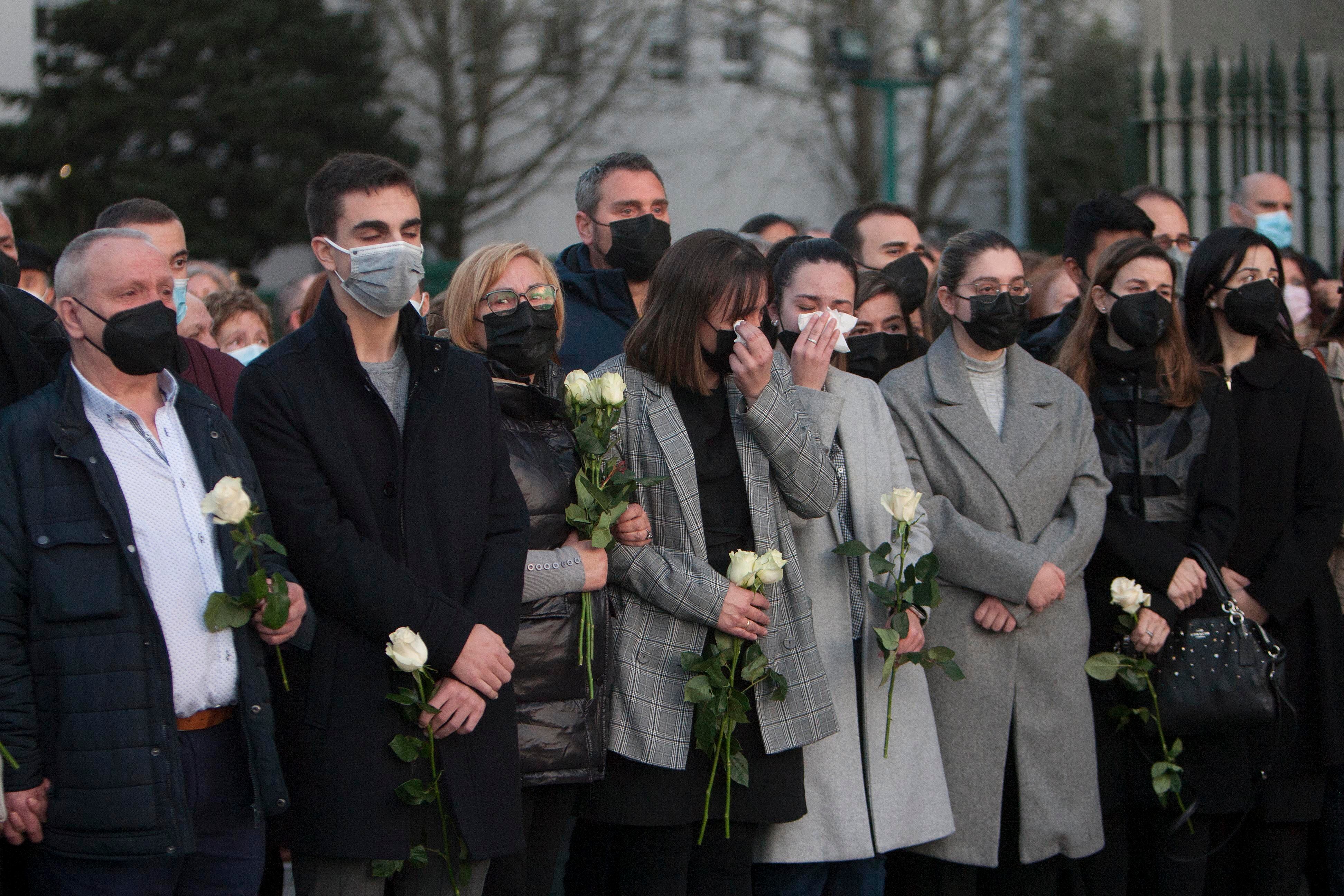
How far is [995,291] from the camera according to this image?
4895 mm

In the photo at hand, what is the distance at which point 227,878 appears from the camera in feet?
11.6

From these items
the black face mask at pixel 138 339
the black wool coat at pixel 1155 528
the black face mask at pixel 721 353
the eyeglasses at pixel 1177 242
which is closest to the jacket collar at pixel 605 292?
the black face mask at pixel 721 353

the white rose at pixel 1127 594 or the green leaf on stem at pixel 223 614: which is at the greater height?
the green leaf on stem at pixel 223 614

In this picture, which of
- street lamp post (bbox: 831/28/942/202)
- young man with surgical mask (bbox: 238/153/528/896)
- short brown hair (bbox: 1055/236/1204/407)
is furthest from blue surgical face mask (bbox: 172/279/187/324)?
street lamp post (bbox: 831/28/942/202)

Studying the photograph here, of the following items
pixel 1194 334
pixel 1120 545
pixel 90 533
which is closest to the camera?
pixel 90 533

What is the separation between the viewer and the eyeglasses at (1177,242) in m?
6.85

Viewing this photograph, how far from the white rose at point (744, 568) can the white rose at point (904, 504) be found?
19.6 inches

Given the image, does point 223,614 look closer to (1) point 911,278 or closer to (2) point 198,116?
(1) point 911,278

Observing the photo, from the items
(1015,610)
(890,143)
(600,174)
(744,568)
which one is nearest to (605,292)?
(600,174)

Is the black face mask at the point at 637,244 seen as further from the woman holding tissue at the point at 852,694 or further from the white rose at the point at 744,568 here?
the white rose at the point at 744,568

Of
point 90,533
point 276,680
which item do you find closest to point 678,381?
point 276,680

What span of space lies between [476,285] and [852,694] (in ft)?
5.78

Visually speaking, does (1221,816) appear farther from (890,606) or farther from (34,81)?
(34,81)

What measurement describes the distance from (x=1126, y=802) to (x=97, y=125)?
65.3ft
